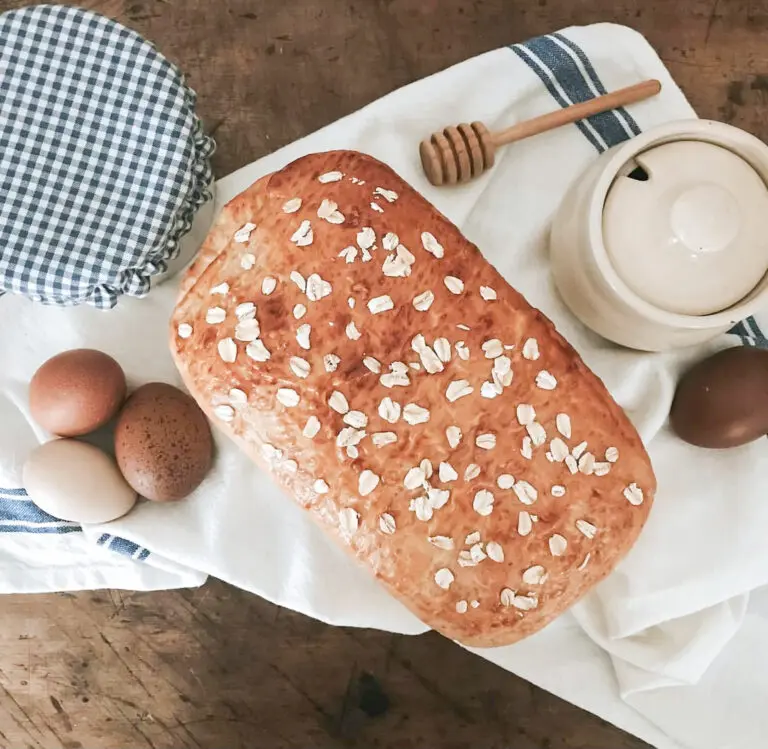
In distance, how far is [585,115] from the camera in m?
0.77

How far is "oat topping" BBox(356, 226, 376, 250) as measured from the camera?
2.03ft

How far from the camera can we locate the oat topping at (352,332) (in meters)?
0.61

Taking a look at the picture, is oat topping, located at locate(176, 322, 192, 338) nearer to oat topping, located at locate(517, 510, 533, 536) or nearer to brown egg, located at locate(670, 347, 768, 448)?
oat topping, located at locate(517, 510, 533, 536)

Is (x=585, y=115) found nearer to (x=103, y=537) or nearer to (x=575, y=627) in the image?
(x=575, y=627)

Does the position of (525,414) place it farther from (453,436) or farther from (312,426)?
(312,426)

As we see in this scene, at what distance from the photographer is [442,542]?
61cm

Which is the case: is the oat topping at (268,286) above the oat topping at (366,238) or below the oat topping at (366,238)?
below

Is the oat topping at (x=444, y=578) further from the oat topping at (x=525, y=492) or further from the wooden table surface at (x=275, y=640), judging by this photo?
the wooden table surface at (x=275, y=640)

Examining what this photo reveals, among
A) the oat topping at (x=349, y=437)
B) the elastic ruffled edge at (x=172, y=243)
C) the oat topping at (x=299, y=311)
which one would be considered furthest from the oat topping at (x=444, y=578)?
the elastic ruffled edge at (x=172, y=243)

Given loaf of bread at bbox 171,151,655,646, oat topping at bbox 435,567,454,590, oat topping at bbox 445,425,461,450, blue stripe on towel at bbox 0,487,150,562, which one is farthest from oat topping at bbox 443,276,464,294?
blue stripe on towel at bbox 0,487,150,562

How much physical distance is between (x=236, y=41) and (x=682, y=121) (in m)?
0.42

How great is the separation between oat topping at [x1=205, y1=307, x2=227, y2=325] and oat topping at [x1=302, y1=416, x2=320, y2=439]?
0.32 feet

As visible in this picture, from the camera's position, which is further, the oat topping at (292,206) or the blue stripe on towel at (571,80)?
the blue stripe on towel at (571,80)

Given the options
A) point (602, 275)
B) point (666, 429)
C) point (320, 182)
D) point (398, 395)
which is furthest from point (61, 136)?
Answer: point (666, 429)
